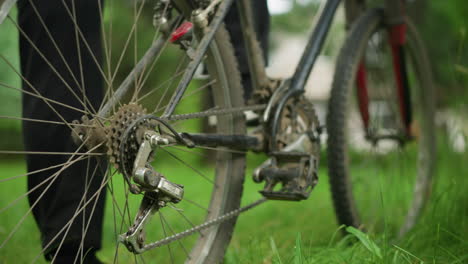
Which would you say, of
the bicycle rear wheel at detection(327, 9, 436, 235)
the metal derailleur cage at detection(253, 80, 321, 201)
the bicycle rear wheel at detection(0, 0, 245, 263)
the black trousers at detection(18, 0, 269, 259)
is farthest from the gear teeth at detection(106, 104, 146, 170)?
the bicycle rear wheel at detection(327, 9, 436, 235)

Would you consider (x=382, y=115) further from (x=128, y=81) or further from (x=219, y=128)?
(x=128, y=81)

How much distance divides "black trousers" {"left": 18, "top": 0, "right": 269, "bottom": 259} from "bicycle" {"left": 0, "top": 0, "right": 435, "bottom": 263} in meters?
0.04

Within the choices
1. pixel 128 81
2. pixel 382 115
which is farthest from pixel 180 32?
pixel 382 115


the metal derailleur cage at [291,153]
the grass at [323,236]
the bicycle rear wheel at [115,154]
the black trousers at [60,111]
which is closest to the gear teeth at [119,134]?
the bicycle rear wheel at [115,154]

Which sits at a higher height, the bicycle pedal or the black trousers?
the black trousers

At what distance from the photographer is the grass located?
1461 millimetres

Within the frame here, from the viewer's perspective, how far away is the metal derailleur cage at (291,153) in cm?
166

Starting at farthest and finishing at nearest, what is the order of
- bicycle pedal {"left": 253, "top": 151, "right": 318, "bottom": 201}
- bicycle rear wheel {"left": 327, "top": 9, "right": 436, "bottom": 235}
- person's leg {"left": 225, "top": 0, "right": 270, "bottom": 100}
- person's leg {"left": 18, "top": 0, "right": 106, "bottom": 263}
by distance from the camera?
person's leg {"left": 225, "top": 0, "right": 270, "bottom": 100} < bicycle rear wheel {"left": 327, "top": 9, "right": 436, "bottom": 235} < bicycle pedal {"left": 253, "top": 151, "right": 318, "bottom": 201} < person's leg {"left": 18, "top": 0, "right": 106, "bottom": 263}

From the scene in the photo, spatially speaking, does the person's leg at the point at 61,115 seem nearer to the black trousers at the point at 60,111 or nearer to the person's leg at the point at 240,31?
the black trousers at the point at 60,111

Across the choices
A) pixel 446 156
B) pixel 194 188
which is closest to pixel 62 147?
pixel 446 156

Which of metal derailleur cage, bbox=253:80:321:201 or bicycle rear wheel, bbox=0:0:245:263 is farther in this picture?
metal derailleur cage, bbox=253:80:321:201

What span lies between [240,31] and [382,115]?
957 mm

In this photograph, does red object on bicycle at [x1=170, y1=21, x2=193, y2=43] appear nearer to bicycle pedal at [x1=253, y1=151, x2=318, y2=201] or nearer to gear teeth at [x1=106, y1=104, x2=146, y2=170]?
gear teeth at [x1=106, y1=104, x2=146, y2=170]

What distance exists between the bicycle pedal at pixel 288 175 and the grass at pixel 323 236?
14 cm
